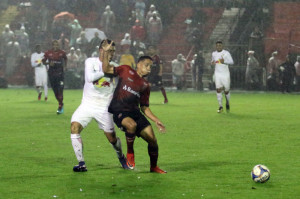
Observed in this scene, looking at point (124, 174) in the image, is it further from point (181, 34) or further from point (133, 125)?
point (181, 34)

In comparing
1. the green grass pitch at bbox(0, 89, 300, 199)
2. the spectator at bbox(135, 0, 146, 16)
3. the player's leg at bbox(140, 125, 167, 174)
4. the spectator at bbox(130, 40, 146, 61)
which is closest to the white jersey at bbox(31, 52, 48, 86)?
the spectator at bbox(130, 40, 146, 61)

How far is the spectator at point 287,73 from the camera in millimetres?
37062

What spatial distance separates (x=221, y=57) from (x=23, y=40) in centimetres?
2266

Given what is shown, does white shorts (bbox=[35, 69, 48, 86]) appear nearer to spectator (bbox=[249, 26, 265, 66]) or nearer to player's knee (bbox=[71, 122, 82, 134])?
spectator (bbox=[249, 26, 265, 66])

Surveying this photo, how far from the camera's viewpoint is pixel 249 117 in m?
22.6

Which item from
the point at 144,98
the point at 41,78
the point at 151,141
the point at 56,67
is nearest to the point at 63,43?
the point at 41,78

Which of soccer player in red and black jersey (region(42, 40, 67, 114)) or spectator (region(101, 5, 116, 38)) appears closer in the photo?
soccer player in red and black jersey (region(42, 40, 67, 114))

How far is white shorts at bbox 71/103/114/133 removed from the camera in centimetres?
1150

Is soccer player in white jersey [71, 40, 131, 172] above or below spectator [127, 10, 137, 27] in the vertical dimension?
below

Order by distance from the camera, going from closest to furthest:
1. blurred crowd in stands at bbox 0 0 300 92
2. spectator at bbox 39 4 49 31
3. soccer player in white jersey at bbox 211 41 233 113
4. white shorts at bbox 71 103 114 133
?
1. white shorts at bbox 71 103 114 133
2. soccer player in white jersey at bbox 211 41 233 113
3. blurred crowd in stands at bbox 0 0 300 92
4. spectator at bbox 39 4 49 31

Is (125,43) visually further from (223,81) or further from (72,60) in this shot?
(223,81)

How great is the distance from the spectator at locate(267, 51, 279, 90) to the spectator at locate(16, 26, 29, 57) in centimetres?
1514

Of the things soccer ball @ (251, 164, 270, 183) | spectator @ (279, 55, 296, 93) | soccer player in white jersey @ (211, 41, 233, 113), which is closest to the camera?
soccer ball @ (251, 164, 270, 183)

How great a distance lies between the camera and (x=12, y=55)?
44344 mm
